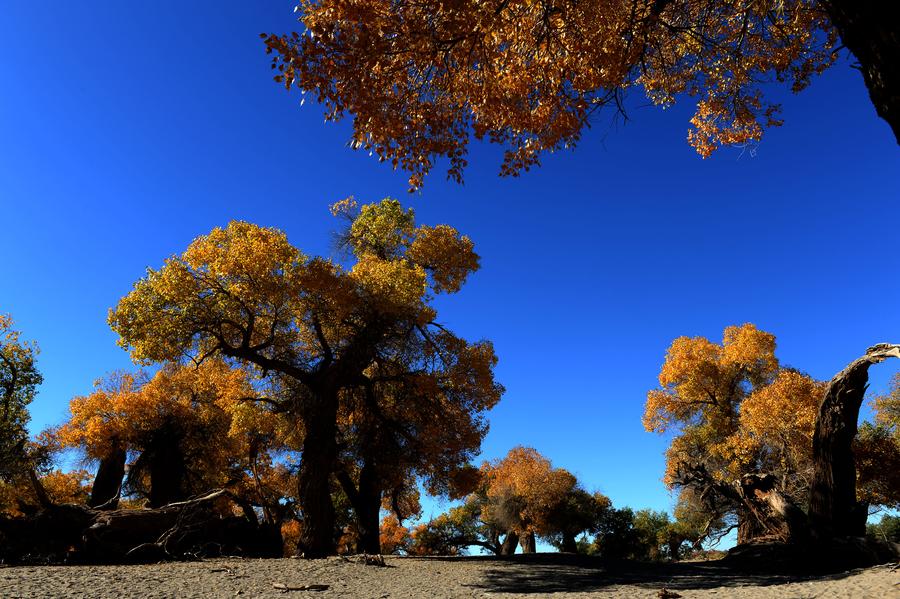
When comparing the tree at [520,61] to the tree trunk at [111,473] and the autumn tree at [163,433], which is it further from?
the tree trunk at [111,473]

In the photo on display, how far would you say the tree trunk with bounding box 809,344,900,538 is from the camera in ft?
32.0

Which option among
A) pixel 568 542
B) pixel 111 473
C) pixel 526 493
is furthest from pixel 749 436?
pixel 111 473

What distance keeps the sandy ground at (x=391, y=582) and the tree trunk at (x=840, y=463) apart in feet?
6.32

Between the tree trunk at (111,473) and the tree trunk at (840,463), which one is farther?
the tree trunk at (111,473)

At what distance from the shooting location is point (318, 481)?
12.7 m

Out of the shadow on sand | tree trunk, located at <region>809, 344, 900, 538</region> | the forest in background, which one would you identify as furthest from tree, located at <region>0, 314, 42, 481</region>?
tree trunk, located at <region>809, 344, 900, 538</region>

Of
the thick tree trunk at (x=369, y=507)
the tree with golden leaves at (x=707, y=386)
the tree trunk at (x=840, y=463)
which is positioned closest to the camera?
the tree trunk at (x=840, y=463)

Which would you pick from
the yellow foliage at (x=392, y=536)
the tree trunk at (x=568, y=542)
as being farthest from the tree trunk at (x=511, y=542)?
the yellow foliage at (x=392, y=536)

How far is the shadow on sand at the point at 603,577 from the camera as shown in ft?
27.5

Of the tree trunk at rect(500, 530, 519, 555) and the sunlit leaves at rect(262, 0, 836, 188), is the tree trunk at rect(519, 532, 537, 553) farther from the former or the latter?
the sunlit leaves at rect(262, 0, 836, 188)

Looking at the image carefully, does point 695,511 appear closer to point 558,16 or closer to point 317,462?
point 317,462

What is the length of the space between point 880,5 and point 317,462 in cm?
1356

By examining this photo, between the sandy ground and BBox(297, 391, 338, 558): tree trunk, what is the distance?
1.86m

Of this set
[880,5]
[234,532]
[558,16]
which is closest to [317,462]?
[234,532]
